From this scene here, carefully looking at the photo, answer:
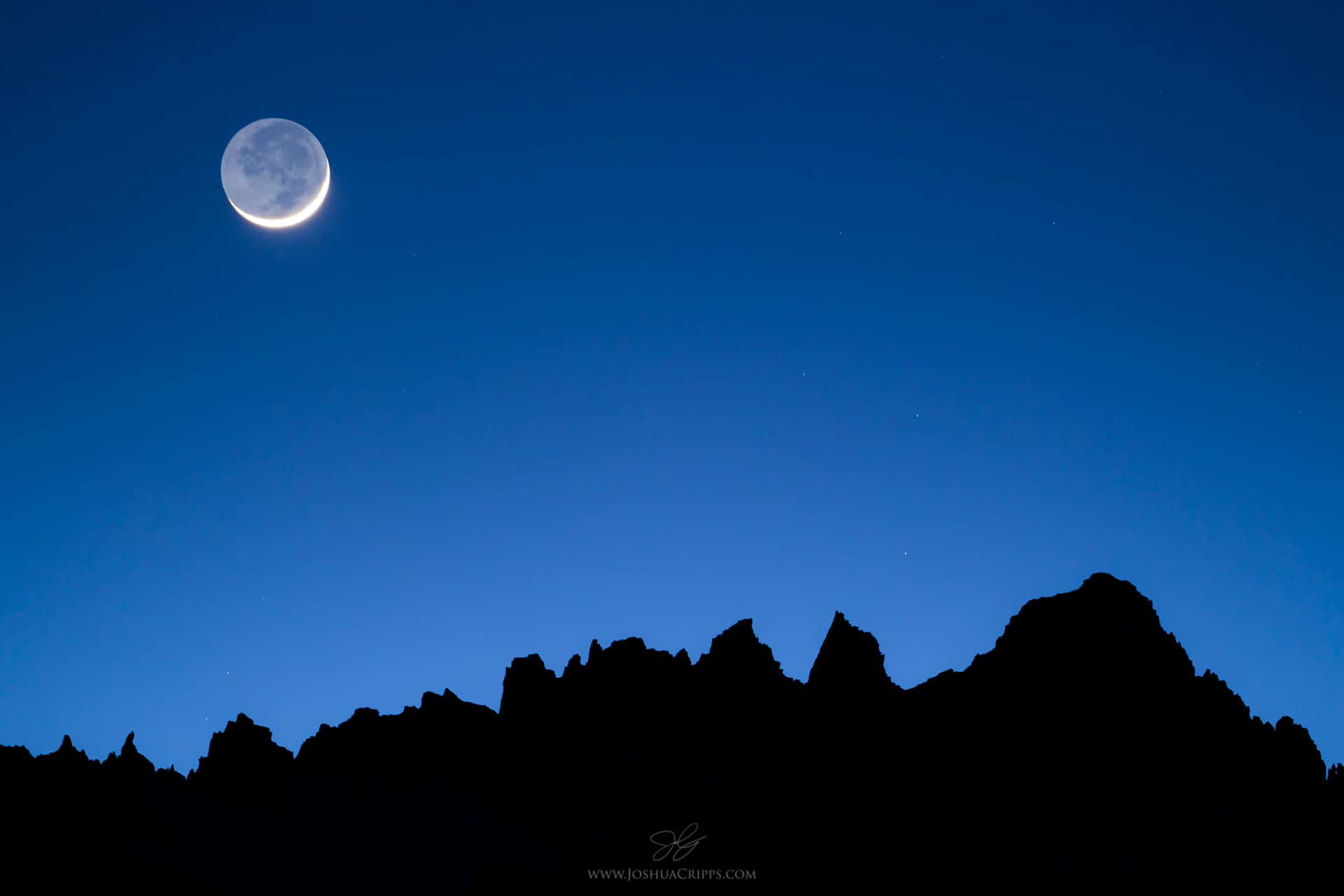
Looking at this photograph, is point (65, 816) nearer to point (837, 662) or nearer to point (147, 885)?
point (147, 885)

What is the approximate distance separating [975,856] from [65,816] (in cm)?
8742

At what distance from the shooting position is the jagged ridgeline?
68.4m

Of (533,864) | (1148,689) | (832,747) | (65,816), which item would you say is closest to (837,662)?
(832,747)

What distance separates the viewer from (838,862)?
244 ft
